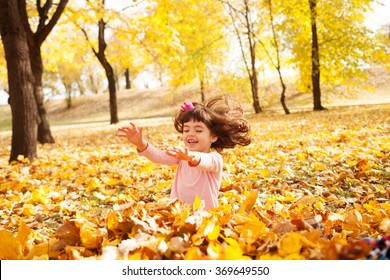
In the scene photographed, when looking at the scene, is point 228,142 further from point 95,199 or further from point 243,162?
point 243,162

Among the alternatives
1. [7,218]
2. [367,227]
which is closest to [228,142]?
[367,227]

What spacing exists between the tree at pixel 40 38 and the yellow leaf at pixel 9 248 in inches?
335

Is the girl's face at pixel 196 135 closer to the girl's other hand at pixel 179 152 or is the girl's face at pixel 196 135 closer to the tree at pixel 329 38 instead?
the girl's other hand at pixel 179 152

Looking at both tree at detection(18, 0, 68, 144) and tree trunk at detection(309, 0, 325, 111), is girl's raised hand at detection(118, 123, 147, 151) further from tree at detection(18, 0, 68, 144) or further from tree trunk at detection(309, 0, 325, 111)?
tree trunk at detection(309, 0, 325, 111)

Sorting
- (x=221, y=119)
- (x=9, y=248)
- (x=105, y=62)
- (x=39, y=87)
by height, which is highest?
(x=105, y=62)

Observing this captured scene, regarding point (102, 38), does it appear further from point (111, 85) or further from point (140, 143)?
point (140, 143)

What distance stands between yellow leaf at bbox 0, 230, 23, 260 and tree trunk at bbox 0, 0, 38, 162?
5.69m

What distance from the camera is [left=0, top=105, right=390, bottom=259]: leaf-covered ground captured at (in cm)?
166

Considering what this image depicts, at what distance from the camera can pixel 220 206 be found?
289 cm

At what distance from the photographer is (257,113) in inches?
812

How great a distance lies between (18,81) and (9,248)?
579 cm

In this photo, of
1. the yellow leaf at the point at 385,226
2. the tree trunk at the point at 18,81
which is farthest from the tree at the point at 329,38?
the yellow leaf at the point at 385,226

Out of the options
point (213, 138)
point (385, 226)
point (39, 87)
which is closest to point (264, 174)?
point (213, 138)

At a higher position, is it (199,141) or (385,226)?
(199,141)
